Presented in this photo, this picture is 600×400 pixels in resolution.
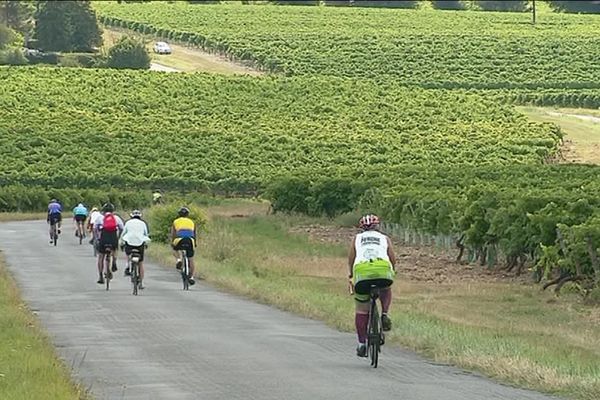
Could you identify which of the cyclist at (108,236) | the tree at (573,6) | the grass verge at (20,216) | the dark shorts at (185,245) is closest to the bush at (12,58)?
the grass verge at (20,216)

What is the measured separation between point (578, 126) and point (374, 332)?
75931 mm

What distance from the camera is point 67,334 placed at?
20500mm

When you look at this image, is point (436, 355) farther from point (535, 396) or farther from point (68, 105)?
point (68, 105)

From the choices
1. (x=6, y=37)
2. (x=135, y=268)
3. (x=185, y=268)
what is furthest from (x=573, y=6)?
(x=135, y=268)

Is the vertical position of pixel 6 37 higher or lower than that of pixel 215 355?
lower

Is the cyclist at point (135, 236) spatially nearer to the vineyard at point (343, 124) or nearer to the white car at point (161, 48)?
the vineyard at point (343, 124)

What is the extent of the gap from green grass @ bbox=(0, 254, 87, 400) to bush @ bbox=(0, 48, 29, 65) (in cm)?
10124

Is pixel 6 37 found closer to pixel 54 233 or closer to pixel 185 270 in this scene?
pixel 54 233

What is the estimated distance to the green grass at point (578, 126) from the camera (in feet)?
264

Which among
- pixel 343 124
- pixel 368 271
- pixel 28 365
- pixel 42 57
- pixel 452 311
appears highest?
pixel 368 271

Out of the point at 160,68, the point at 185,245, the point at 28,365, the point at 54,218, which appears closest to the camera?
the point at 28,365

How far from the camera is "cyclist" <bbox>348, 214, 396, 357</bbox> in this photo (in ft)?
56.2

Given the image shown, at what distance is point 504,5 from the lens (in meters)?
173

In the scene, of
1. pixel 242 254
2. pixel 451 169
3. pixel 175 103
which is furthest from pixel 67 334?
pixel 175 103
